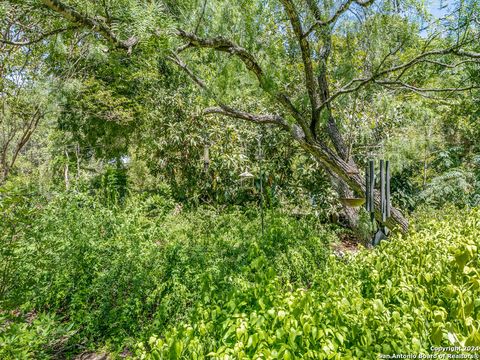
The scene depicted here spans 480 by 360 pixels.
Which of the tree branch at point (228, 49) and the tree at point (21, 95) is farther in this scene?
the tree at point (21, 95)

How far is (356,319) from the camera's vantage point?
1145 mm

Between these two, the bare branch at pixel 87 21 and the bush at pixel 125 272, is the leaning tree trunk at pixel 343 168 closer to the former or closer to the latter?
the bush at pixel 125 272

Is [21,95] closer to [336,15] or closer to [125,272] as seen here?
[125,272]

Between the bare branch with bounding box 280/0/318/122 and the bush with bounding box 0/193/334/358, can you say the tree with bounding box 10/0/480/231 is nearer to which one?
the bare branch with bounding box 280/0/318/122

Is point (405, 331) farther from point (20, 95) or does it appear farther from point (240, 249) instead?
point (20, 95)

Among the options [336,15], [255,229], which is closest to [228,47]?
[336,15]

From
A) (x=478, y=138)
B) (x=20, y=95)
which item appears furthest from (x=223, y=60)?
(x=478, y=138)

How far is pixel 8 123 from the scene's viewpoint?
18.5 feet

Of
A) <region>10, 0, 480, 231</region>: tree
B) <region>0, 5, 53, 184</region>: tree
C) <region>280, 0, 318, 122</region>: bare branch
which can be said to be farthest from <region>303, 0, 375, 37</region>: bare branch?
<region>0, 5, 53, 184</region>: tree

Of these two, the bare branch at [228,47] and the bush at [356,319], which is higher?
the bare branch at [228,47]

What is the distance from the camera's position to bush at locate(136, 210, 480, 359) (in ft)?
3.26

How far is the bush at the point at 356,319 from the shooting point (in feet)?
3.26

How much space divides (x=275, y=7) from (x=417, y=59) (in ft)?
4.37

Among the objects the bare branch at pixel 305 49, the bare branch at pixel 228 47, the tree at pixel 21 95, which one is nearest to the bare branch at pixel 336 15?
the bare branch at pixel 305 49
